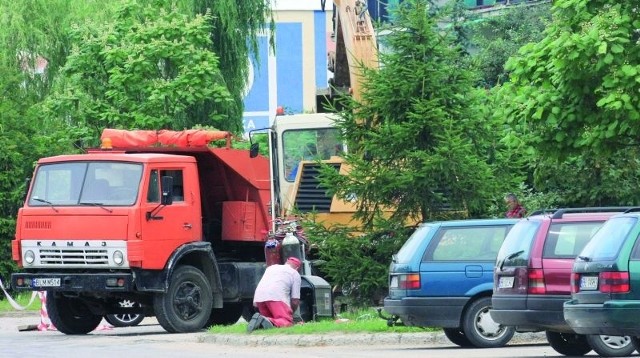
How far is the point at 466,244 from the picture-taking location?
20922 millimetres

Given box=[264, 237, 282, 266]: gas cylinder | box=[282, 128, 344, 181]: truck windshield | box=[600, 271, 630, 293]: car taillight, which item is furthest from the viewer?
box=[282, 128, 344, 181]: truck windshield

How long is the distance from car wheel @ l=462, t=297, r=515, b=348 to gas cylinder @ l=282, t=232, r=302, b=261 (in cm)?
550

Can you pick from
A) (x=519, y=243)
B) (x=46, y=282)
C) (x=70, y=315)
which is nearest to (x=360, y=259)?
(x=46, y=282)

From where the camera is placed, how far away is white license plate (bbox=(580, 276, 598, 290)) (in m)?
15.7

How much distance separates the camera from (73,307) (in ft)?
88.4

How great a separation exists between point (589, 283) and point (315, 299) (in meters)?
9.30

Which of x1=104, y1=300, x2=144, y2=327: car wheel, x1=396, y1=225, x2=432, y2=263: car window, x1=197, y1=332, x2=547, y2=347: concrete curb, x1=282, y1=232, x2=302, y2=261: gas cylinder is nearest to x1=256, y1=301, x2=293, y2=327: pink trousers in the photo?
x1=197, y1=332, x2=547, y2=347: concrete curb

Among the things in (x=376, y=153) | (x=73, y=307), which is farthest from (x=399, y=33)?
(x=73, y=307)

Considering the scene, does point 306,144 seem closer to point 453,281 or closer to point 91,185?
point 91,185

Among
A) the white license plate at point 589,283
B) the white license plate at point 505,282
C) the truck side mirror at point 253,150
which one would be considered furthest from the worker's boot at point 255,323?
the white license plate at point 589,283

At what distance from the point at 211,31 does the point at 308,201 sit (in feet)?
45.9

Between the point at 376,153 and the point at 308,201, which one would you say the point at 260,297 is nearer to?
the point at 376,153

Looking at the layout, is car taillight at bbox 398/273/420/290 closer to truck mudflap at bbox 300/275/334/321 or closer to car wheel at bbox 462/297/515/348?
car wheel at bbox 462/297/515/348

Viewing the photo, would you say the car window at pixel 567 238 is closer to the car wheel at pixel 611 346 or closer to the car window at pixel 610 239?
the car wheel at pixel 611 346
